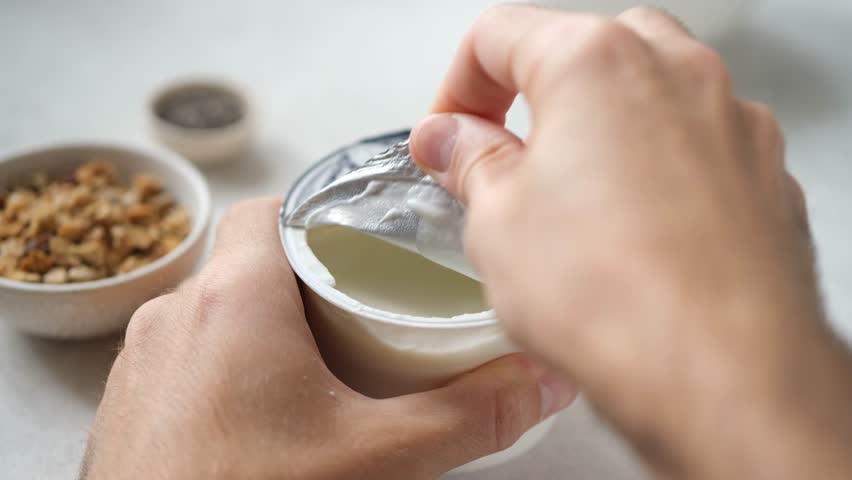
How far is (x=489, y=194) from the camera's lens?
29 centimetres

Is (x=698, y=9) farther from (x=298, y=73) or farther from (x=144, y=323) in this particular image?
(x=144, y=323)

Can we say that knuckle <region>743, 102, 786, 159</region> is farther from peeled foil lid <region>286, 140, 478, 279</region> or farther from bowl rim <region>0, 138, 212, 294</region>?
bowl rim <region>0, 138, 212, 294</region>

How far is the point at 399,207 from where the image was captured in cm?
41

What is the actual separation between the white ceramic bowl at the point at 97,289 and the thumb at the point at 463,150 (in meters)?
0.25

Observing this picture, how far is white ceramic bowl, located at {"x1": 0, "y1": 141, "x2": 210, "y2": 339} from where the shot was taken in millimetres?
510

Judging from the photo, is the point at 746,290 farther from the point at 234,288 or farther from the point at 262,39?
the point at 262,39

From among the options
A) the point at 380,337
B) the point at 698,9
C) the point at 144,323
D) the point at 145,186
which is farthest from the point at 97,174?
the point at 698,9

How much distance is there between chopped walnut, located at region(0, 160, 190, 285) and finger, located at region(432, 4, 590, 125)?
0.29 meters

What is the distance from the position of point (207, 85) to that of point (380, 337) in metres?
0.47

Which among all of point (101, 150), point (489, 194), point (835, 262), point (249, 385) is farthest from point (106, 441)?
point (835, 262)

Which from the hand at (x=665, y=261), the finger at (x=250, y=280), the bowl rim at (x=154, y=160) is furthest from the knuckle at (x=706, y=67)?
the bowl rim at (x=154, y=160)

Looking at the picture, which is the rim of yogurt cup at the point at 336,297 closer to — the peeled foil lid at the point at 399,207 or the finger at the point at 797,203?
the peeled foil lid at the point at 399,207

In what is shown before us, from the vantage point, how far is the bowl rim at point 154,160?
507 mm

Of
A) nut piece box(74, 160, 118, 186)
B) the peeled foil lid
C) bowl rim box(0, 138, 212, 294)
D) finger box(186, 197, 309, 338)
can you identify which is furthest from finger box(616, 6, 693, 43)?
nut piece box(74, 160, 118, 186)
